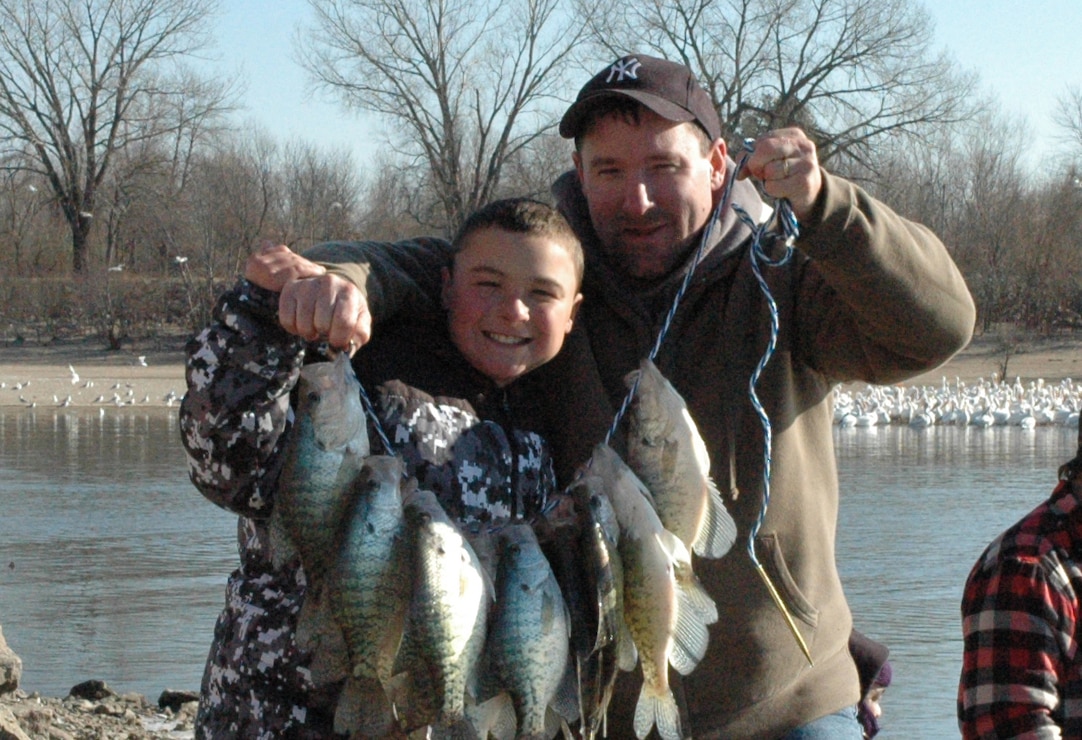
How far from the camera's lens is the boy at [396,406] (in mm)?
3203

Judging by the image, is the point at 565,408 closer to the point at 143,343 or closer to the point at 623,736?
the point at 623,736

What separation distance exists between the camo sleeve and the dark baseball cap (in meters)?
0.97

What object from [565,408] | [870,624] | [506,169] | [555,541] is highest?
[506,169]

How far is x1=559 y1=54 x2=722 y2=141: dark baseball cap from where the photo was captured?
3578 millimetres

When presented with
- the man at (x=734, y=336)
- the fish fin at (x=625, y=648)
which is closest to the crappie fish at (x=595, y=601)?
the fish fin at (x=625, y=648)

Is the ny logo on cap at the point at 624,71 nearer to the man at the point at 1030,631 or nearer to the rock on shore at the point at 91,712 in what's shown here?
the man at the point at 1030,631

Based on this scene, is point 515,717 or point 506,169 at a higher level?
point 506,169

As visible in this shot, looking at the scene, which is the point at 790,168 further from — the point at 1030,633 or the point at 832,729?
the point at 832,729

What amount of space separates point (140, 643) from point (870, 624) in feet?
15.9

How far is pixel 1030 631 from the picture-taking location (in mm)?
3186

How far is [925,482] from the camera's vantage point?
17.7 m

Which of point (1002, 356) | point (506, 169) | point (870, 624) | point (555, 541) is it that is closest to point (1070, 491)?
point (555, 541)

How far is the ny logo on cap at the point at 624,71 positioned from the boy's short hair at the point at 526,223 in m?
0.37

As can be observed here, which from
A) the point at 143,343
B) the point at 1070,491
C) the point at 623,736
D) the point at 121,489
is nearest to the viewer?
the point at 1070,491
